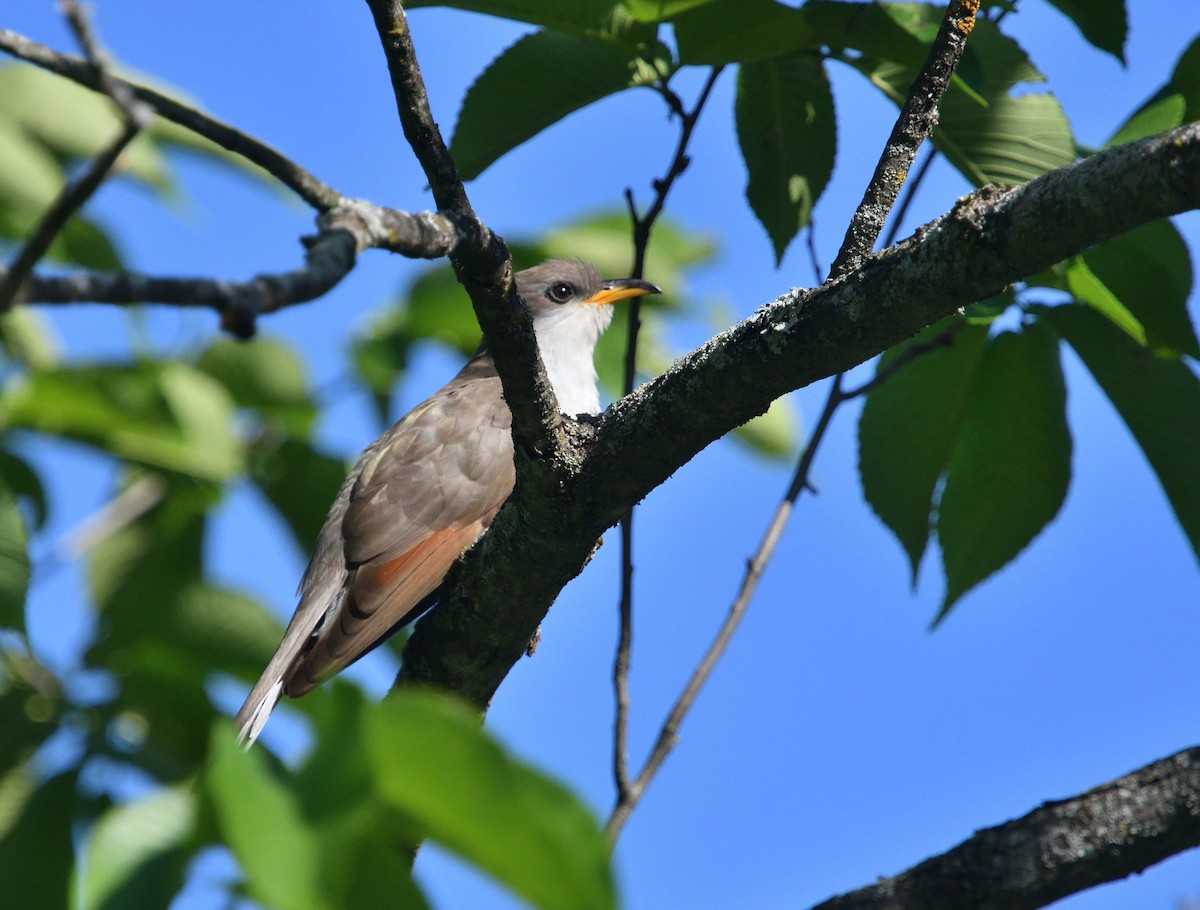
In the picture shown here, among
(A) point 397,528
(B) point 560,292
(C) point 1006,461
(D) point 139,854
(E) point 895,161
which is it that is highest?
(B) point 560,292

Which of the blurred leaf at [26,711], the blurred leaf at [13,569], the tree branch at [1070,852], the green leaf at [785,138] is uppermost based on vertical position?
the green leaf at [785,138]

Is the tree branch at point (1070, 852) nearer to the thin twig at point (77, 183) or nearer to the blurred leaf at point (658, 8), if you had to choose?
the blurred leaf at point (658, 8)

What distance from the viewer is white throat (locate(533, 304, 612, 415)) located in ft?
20.2

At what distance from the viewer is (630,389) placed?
13.0ft

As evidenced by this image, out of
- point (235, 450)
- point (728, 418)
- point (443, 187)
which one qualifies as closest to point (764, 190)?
point (728, 418)

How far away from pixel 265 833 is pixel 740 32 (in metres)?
2.46

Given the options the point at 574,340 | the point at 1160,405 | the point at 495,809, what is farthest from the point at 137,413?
the point at 574,340

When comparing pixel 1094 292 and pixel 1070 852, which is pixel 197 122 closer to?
pixel 1094 292

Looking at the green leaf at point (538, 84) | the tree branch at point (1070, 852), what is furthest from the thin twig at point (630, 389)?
the tree branch at point (1070, 852)

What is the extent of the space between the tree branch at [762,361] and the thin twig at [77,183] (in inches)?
56.5

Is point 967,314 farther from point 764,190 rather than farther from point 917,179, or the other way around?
point 917,179

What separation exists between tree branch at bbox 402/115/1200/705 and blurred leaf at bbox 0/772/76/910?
4.99 ft

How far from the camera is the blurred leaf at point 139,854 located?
130 centimetres

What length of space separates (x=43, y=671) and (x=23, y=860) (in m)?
0.36
